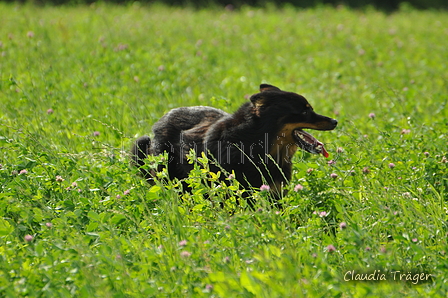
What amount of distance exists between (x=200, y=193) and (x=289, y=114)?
4.21 feet

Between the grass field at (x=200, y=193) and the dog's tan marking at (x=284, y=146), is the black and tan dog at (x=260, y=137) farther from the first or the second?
the grass field at (x=200, y=193)

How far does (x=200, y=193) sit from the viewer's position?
3479mm

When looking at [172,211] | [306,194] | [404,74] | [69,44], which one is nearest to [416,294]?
[306,194]

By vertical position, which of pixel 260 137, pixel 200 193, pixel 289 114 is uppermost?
pixel 289 114

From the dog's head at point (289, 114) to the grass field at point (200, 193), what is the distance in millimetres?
188

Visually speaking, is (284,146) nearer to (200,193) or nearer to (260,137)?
(260,137)

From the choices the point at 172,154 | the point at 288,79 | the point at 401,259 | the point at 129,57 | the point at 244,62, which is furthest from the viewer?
the point at 244,62

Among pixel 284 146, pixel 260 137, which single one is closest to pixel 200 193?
pixel 260 137

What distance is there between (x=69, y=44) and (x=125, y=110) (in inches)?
172

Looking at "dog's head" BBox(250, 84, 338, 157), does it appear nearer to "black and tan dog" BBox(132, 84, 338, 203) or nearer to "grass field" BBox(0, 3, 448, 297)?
"black and tan dog" BBox(132, 84, 338, 203)

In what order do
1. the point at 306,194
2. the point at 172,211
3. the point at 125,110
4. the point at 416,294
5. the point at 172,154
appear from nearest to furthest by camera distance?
1. the point at 416,294
2. the point at 172,211
3. the point at 306,194
4. the point at 172,154
5. the point at 125,110

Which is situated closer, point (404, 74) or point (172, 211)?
point (172, 211)

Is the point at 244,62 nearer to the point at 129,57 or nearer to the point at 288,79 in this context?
the point at 288,79

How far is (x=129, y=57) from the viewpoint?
836 cm
